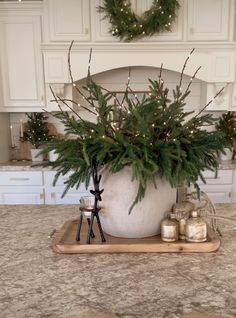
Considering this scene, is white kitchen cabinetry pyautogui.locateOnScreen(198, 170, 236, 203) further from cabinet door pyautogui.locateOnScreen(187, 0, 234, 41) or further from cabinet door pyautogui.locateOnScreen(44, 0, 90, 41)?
cabinet door pyautogui.locateOnScreen(44, 0, 90, 41)

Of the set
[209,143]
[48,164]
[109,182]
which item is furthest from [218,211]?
[48,164]

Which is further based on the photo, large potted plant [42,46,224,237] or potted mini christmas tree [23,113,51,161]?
potted mini christmas tree [23,113,51,161]

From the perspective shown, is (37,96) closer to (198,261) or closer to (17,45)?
(17,45)

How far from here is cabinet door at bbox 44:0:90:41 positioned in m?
2.94

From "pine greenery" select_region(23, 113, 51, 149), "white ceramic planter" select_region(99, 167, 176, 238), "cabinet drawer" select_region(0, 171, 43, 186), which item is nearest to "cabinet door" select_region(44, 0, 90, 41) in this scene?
"pine greenery" select_region(23, 113, 51, 149)

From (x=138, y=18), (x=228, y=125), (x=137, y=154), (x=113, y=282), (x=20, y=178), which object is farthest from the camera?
(x=228, y=125)

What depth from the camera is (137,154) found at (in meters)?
0.97

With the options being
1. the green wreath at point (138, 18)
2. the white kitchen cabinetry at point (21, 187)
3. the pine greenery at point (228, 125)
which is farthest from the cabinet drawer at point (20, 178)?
the pine greenery at point (228, 125)

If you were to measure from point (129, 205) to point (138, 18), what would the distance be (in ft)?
7.61

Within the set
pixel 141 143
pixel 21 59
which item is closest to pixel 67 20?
pixel 21 59

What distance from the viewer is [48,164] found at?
1.09 m

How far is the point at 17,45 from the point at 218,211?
2.49 m

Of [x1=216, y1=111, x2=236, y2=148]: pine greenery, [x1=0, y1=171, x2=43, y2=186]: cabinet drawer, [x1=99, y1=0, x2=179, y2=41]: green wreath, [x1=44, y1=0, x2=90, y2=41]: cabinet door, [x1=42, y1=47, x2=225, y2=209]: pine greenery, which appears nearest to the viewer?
[x1=42, y1=47, x2=225, y2=209]: pine greenery

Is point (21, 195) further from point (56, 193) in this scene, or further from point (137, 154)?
point (137, 154)
